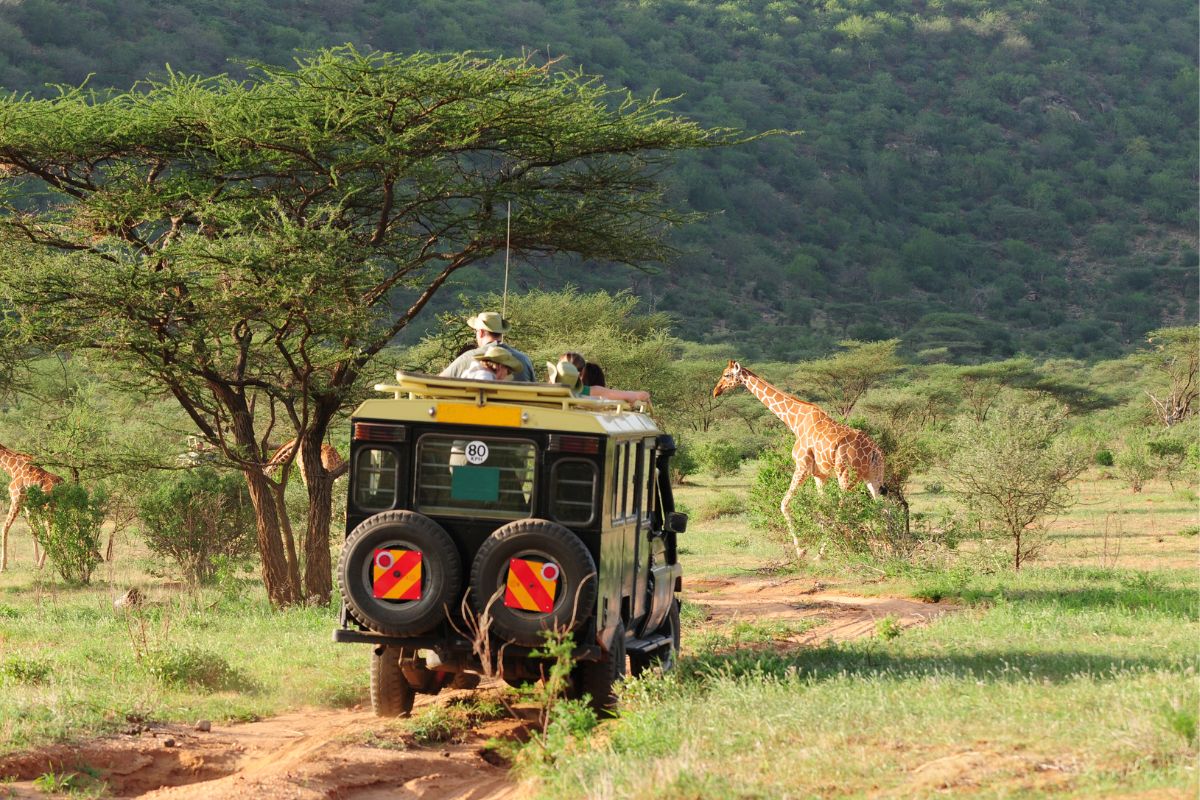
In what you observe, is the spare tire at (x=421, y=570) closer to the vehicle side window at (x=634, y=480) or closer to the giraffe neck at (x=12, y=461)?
the vehicle side window at (x=634, y=480)

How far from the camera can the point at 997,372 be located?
39250mm

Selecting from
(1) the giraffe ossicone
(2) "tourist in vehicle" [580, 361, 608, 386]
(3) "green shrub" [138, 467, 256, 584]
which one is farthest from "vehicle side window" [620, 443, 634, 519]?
(3) "green shrub" [138, 467, 256, 584]

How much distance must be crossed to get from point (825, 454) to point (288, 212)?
23.7ft

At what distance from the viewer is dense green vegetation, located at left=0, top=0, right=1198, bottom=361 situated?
60.4 meters

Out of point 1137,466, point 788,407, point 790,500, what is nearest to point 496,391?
point 790,500

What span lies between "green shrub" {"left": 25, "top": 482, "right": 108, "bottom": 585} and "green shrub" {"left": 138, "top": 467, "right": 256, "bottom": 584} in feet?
2.08

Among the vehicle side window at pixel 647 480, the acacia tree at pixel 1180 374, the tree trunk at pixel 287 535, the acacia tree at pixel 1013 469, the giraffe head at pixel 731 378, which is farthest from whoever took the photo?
the acacia tree at pixel 1180 374

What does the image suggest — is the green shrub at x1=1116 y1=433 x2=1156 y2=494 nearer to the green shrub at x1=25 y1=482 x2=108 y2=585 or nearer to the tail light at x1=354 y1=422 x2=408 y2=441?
the green shrub at x1=25 y1=482 x2=108 y2=585

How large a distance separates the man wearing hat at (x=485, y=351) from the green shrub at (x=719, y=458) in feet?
73.3

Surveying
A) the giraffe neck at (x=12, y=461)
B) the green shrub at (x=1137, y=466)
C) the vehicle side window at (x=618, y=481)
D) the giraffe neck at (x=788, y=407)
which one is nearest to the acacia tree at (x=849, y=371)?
the green shrub at (x=1137, y=466)

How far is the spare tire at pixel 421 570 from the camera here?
22.6ft

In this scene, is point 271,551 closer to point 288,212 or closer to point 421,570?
point 288,212

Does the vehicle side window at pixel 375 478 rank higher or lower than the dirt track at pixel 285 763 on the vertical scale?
higher

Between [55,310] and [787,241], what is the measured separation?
63635 mm
